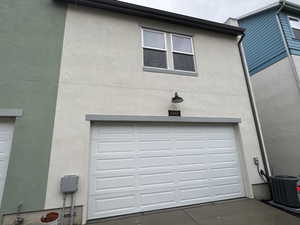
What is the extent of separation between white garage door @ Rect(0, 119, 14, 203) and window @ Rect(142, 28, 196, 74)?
13.3 ft

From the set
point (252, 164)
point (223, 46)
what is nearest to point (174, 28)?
point (223, 46)

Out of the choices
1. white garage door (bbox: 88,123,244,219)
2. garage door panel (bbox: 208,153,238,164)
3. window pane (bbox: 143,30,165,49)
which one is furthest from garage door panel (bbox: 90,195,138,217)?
window pane (bbox: 143,30,165,49)

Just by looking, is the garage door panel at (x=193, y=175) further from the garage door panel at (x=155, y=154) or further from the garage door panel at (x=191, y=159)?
the garage door panel at (x=155, y=154)

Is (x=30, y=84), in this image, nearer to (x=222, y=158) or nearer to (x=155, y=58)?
(x=155, y=58)

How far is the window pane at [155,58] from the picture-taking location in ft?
16.1

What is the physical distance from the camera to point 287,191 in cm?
411

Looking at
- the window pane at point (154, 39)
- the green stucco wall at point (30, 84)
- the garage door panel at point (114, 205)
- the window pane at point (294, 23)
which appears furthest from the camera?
the window pane at point (294, 23)

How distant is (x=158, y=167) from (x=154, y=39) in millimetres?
4375

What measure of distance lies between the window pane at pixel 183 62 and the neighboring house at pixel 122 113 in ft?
0.13

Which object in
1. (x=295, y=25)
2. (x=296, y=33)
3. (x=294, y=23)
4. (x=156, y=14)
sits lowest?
(x=156, y=14)

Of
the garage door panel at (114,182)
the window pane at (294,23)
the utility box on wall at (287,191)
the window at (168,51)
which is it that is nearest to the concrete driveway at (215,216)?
the utility box on wall at (287,191)

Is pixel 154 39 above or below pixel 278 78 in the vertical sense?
above

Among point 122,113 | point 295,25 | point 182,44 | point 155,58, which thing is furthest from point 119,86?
point 295,25

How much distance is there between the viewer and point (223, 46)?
582 centimetres
